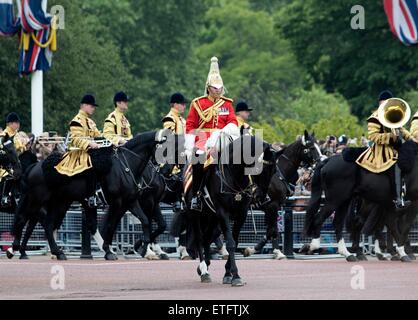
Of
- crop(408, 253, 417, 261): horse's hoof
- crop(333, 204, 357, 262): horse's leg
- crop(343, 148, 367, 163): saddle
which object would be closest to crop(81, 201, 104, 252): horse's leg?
crop(333, 204, 357, 262): horse's leg

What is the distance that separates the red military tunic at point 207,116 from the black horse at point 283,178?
6.55m

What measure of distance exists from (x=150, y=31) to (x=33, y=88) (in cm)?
2670

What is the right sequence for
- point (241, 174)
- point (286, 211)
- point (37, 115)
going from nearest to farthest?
1. point (241, 174)
2. point (286, 211)
3. point (37, 115)

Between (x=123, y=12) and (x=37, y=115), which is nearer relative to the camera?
(x=37, y=115)

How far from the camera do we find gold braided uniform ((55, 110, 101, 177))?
27281mm

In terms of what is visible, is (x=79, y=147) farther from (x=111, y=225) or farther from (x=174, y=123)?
(x=174, y=123)

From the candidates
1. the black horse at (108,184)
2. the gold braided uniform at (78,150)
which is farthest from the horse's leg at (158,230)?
the gold braided uniform at (78,150)

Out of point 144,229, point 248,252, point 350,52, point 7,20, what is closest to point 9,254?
point 144,229

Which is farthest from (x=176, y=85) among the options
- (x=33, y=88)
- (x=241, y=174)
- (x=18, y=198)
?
(x=241, y=174)

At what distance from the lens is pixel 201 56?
82.6 metres

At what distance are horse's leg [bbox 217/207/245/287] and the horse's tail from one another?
263 inches

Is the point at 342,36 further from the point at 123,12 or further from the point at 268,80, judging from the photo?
the point at 268,80

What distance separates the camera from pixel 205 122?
2108cm

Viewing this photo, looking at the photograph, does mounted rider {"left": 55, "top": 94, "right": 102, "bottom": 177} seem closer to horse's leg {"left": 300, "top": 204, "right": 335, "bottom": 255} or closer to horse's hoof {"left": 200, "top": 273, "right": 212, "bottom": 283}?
horse's leg {"left": 300, "top": 204, "right": 335, "bottom": 255}
